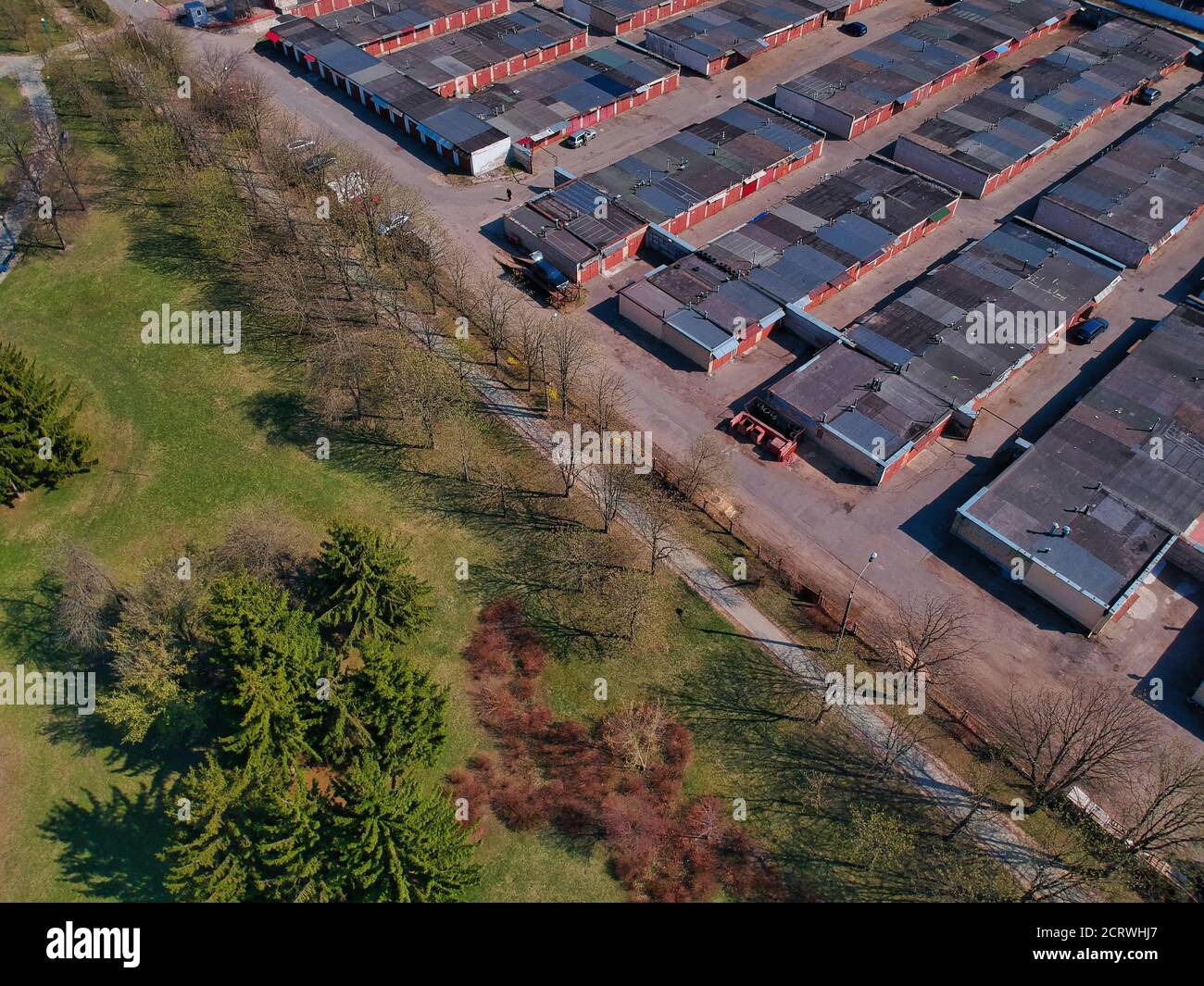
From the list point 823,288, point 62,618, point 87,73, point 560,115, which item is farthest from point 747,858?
point 87,73

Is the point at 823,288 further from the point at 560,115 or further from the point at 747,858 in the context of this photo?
the point at 747,858

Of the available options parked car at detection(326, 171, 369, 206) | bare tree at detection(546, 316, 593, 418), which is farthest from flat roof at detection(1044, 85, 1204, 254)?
parked car at detection(326, 171, 369, 206)

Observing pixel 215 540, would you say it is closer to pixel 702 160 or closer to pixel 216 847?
pixel 216 847

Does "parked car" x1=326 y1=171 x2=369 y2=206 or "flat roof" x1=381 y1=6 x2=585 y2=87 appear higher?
"flat roof" x1=381 y1=6 x2=585 y2=87

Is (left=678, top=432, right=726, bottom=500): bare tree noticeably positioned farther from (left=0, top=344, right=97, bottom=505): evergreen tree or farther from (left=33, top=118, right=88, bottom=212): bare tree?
(left=33, top=118, right=88, bottom=212): bare tree

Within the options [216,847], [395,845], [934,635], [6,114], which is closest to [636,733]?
[395,845]

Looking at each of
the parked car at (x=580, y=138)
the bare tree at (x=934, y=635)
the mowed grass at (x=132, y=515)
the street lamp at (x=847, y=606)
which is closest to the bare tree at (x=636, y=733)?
the mowed grass at (x=132, y=515)
